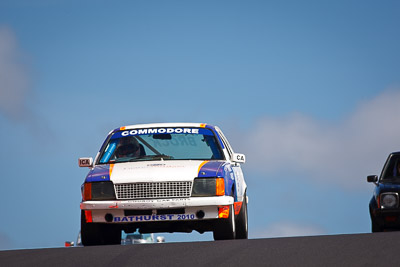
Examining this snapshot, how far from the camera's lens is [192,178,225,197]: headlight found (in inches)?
477

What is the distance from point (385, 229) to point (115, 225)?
4402 millimetres

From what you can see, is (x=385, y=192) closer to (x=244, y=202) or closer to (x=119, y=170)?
(x=244, y=202)

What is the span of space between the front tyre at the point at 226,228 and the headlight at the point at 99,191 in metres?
1.32

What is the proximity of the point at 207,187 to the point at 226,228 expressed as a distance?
0.56m

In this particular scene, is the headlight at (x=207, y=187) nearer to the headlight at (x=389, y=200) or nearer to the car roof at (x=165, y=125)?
the car roof at (x=165, y=125)

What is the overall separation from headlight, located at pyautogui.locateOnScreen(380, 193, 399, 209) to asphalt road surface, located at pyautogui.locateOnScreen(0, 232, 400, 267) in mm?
3872

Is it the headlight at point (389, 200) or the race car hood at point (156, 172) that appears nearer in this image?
the race car hood at point (156, 172)

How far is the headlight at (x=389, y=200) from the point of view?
1452cm

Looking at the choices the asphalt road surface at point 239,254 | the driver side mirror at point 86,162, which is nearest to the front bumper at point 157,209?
the driver side mirror at point 86,162

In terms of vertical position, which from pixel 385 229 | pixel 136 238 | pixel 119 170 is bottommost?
pixel 136 238

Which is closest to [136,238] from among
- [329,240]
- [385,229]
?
[385,229]

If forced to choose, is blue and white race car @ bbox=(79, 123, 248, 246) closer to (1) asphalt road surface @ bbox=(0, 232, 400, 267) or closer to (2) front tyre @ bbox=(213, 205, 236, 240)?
(2) front tyre @ bbox=(213, 205, 236, 240)

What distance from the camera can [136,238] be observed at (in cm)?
4141

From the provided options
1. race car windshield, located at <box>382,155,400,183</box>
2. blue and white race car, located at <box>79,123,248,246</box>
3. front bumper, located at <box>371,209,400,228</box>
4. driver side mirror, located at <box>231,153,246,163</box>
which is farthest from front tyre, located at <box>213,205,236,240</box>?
race car windshield, located at <box>382,155,400,183</box>
